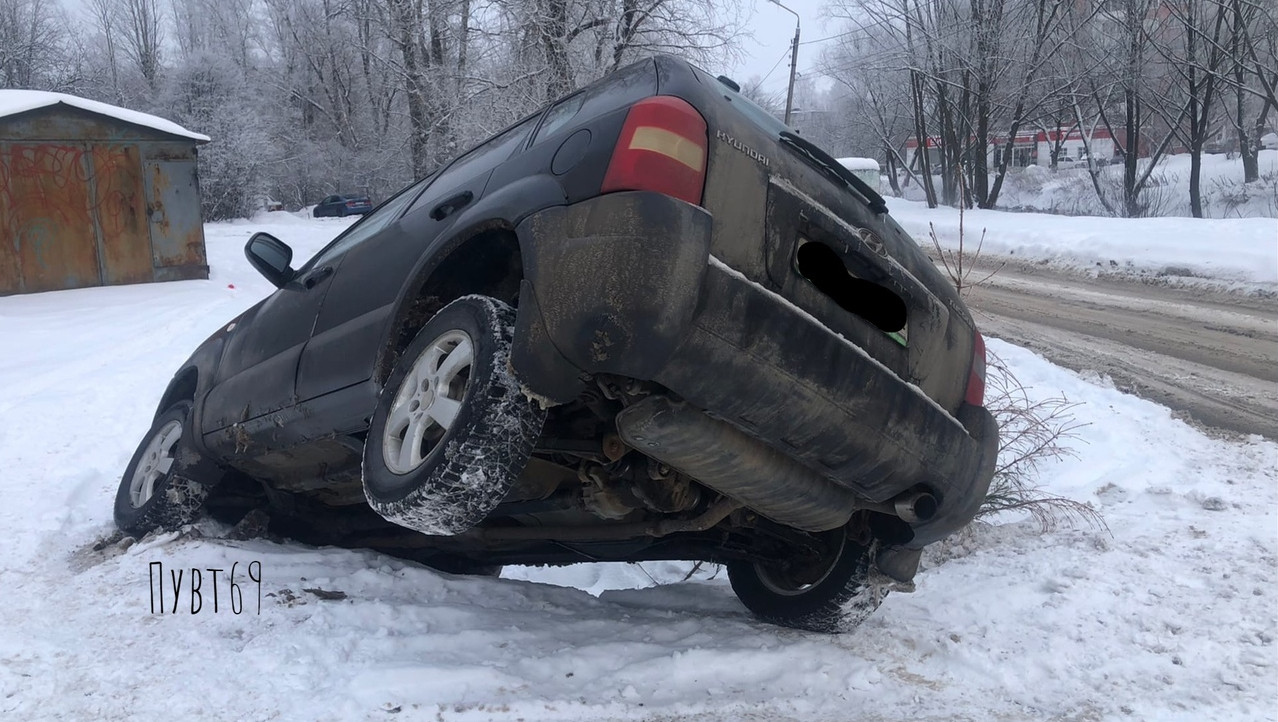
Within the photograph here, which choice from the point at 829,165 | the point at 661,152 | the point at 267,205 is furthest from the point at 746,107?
the point at 267,205

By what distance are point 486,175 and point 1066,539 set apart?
325 cm

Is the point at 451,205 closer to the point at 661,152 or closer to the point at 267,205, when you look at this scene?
the point at 661,152

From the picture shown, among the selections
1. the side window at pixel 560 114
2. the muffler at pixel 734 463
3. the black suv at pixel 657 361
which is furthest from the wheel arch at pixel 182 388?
the muffler at pixel 734 463

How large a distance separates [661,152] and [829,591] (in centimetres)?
188

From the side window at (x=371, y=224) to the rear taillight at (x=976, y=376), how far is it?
2.35 meters

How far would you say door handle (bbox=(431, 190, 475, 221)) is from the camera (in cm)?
341

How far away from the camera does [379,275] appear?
3.76 meters

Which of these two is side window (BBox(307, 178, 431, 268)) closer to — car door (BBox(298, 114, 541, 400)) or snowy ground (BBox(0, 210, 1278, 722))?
car door (BBox(298, 114, 541, 400))

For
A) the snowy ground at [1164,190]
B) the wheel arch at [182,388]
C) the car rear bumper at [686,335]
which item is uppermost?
the snowy ground at [1164,190]

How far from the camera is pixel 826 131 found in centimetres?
6216

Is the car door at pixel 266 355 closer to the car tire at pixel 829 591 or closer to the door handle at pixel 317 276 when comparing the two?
the door handle at pixel 317 276

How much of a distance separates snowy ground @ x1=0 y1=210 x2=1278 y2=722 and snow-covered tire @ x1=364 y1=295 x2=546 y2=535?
2.02 feet

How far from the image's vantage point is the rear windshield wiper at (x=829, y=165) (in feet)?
10.5

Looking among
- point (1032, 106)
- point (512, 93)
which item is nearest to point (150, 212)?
point (512, 93)
